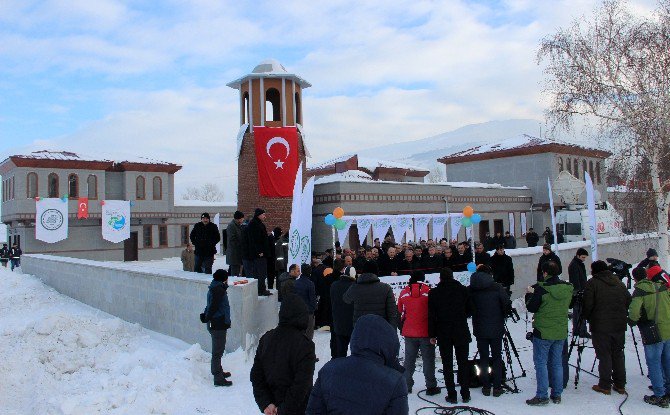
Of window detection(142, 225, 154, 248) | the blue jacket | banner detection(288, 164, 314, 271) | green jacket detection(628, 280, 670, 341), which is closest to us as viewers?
green jacket detection(628, 280, 670, 341)

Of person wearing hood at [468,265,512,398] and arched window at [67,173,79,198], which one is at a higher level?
arched window at [67,173,79,198]

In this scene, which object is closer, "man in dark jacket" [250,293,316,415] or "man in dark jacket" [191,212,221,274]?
"man in dark jacket" [250,293,316,415]

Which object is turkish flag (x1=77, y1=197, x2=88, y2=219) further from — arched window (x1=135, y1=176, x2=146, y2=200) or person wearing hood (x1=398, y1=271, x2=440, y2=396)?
person wearing hood (x1=398, y1=271, x2=440, y2=396)

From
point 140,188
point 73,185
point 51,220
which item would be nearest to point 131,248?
point 140,188

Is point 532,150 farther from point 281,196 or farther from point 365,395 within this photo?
point 365,395

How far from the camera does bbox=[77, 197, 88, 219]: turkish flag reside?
33094 millimetres

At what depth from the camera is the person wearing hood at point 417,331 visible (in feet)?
23.0

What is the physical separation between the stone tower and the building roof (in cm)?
1834

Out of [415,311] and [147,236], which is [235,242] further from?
[147,236]

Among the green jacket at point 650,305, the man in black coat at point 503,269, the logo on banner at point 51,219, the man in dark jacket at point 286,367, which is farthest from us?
the logo on banner at point 51,219

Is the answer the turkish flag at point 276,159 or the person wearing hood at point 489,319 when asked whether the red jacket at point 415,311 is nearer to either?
the person wearing hood at point 489,319

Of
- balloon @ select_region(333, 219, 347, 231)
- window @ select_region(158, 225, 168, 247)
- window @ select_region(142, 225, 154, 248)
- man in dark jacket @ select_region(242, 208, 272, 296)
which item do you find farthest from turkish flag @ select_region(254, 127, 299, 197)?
window @ select_region(158, 225, 168, 247)

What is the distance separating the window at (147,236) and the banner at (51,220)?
238 inches

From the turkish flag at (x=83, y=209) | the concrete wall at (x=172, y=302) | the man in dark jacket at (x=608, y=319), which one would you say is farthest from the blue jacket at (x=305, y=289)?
the turkish flag at (x=83, y=209)
